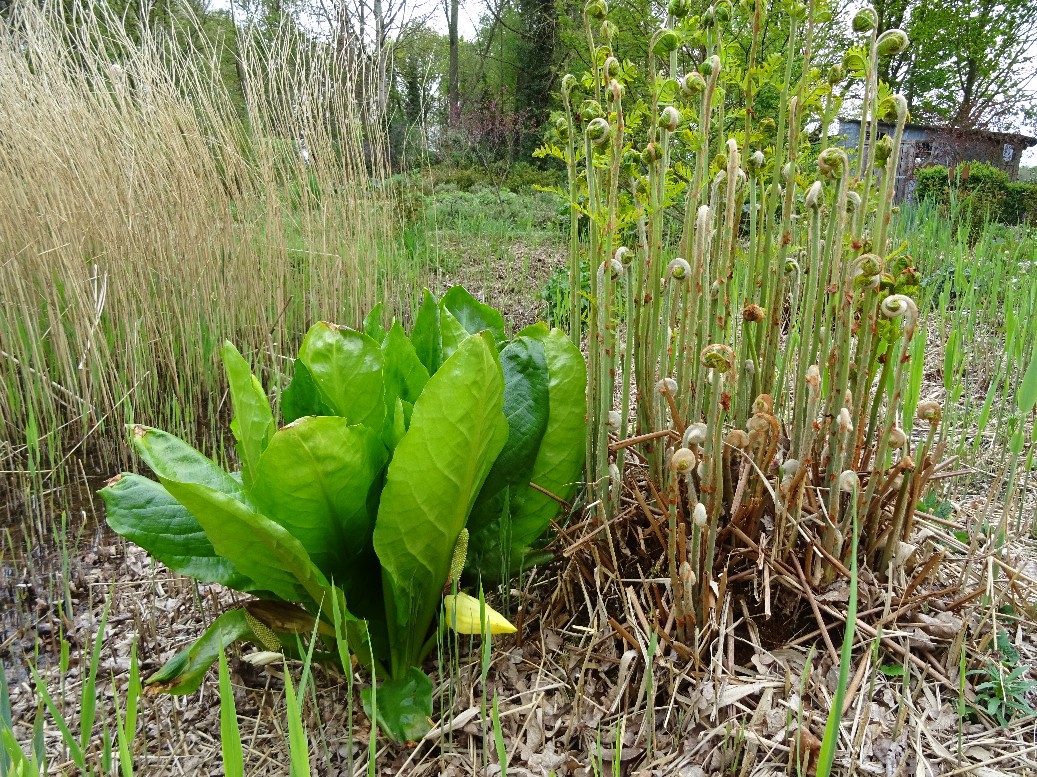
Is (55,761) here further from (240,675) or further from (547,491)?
(547,491)

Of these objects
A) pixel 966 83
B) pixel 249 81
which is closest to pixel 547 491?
pixel 249 81

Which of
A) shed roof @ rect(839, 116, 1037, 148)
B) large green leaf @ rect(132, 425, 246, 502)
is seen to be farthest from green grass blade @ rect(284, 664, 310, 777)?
shed roof @ rect(839, 116, 1037, 148)

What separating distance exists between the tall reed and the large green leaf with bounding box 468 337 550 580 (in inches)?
50.4

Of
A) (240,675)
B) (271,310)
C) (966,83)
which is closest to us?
(240,675)

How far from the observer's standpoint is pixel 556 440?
1.11 metres

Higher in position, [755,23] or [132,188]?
[755,23]

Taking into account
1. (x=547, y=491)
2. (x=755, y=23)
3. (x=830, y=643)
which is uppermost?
(x=755, y=23)

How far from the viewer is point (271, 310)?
8.64 feet

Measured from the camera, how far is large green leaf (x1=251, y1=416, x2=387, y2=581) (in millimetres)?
810

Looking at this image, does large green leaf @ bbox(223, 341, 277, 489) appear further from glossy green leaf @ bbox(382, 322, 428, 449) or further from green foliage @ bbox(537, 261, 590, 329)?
green foliage @ bbox(537, 261, 590, 329)

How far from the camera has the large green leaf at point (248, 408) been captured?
950 millimetres

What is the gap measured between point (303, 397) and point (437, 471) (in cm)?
31

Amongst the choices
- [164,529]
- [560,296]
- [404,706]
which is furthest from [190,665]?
[560,296]

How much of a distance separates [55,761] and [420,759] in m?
0.58
